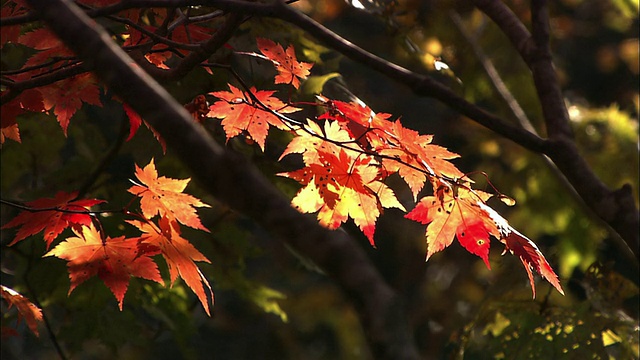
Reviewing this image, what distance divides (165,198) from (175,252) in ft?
0.35

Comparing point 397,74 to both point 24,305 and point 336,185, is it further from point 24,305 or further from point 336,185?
point 24,305

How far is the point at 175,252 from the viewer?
4.10ft

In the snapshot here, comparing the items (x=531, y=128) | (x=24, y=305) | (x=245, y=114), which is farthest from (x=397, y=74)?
(x=531, y=128)

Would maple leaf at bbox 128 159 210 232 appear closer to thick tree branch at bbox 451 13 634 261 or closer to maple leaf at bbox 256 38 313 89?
maple leaf at bbox 256 38 313 89

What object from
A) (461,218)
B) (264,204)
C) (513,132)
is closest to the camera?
(264,204)

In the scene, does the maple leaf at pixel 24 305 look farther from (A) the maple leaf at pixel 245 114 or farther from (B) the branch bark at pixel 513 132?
(B) the branch bark at pixel 513 132

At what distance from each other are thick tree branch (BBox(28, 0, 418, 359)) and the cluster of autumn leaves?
55 centimetres

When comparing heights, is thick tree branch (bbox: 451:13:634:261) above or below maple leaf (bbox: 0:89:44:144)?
below

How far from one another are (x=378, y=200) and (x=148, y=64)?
0.44m

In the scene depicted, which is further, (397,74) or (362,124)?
(362,124)

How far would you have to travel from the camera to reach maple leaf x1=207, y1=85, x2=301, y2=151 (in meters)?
1.25

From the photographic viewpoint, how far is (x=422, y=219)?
1.23 m

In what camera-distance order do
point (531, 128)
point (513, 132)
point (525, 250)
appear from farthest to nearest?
1. point (531, 128)
2. point (525, 250)
3. point (513, 132)

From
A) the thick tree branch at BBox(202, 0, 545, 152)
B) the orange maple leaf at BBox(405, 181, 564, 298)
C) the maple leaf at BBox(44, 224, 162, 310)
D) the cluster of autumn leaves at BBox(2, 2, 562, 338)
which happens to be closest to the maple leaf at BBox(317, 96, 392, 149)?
the cluster of autumn leaves at BBox(2, 2, 562, 338)
